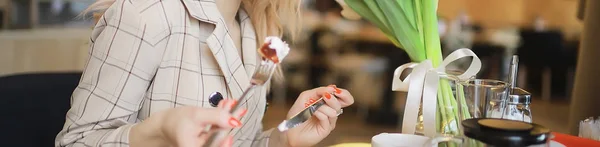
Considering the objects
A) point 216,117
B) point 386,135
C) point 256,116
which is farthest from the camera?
point 256,116

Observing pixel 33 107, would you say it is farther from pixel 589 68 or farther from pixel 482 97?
pixel 589 68

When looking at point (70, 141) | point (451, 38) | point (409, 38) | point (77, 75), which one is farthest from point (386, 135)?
point (451, 38)

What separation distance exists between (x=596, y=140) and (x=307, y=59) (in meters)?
3.48

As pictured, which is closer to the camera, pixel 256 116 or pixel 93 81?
pixel 93 81

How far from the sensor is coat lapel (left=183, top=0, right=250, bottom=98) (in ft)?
3.09

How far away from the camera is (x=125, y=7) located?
878 mm

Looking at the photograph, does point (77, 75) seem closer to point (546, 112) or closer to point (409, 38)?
point (409, 38)

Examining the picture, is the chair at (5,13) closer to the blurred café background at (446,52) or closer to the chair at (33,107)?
the blurred café background at (446,52)

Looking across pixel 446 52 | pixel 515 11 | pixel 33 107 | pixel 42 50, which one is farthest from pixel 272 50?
pixel 515 11

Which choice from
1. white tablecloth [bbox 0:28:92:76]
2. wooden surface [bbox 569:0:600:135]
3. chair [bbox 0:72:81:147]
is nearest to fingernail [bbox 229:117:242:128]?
chair [bbox 0:72:81:147]

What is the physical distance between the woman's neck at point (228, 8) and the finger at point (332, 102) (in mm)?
234

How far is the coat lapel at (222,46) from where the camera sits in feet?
3.09

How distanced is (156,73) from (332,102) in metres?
0.24

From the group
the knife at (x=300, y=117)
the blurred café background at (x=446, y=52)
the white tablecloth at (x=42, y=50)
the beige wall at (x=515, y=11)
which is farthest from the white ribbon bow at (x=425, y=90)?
the beige wall at (x=515, y=11)
